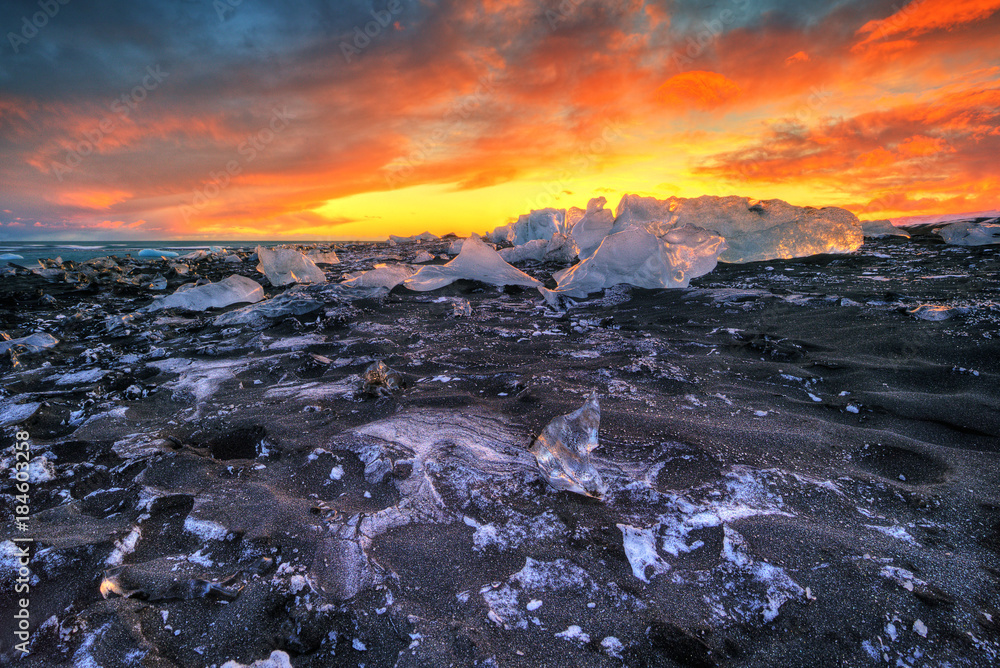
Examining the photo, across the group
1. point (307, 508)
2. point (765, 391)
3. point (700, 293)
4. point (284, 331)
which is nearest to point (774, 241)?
point (700, 293)

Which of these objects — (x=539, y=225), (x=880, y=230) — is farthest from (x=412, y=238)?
(x=880, y=230)

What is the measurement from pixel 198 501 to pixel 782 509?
212 cm

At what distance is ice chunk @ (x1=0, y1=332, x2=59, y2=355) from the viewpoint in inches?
135

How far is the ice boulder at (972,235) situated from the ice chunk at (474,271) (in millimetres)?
9033

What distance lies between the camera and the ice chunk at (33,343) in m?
3.43

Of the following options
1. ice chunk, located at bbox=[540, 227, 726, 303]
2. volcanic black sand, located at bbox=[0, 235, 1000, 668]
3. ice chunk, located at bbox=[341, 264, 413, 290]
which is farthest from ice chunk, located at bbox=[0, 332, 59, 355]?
ice chunk, located at bbox=[540, 227, 726, 303]

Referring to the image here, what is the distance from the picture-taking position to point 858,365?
96.6 inches

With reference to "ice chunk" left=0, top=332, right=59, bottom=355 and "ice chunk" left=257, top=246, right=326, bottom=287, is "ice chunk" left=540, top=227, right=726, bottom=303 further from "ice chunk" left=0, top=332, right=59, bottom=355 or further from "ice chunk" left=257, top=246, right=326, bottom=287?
"ice chunk" left=0, top=332, right=59, bottom=355

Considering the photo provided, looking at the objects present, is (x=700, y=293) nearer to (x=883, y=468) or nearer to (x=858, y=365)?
(x=858, y=365)

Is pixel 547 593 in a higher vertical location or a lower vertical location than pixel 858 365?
lower

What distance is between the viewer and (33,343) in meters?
3.57

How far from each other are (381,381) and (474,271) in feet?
12.9

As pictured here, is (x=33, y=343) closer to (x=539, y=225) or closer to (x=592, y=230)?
(x=592, y=230)

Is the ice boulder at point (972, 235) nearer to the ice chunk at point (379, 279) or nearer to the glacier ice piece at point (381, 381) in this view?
the ice chunk at point (379, 279)
